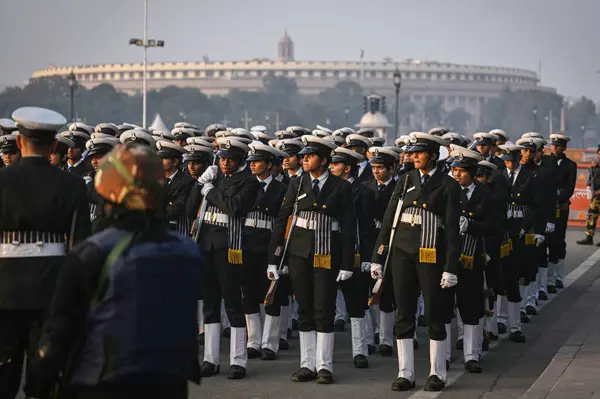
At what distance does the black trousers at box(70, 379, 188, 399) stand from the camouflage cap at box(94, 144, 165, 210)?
741 mm

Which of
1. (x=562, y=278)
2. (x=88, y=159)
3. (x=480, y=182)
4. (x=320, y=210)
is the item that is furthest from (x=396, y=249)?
(x=562, y=278)

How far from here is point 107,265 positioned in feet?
18.2

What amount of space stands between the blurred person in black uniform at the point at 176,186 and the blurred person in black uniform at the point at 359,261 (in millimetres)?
1593

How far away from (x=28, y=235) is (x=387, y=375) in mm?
5477

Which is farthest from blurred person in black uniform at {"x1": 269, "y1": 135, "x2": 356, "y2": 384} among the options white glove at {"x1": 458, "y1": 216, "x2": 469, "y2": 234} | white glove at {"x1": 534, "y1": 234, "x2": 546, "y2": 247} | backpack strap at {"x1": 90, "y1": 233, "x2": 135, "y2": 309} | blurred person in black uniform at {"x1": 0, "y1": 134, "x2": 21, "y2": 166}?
backpack strap at {"x1": 90, "y1": 233, "x2": 135, "y2": 309}

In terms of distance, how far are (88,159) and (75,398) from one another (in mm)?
9191

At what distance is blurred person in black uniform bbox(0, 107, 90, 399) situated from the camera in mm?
7527

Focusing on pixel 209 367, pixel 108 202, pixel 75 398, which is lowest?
pixel 209 367

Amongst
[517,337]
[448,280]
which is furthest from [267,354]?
[517,337]

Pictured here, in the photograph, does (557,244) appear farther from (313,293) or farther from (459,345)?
(313,293)

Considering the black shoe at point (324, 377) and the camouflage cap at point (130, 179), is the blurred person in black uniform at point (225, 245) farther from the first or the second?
the camouflage cap at point (130, 179)

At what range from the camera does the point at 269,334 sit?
1359cm

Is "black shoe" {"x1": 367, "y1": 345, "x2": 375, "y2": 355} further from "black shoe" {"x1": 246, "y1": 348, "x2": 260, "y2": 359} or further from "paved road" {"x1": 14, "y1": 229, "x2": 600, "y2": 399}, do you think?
"black shoe" {"x1": 246, "y1": 348, "x2": 260, "y2": 359}

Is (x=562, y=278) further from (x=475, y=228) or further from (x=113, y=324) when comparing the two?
(x=113, y=324)
